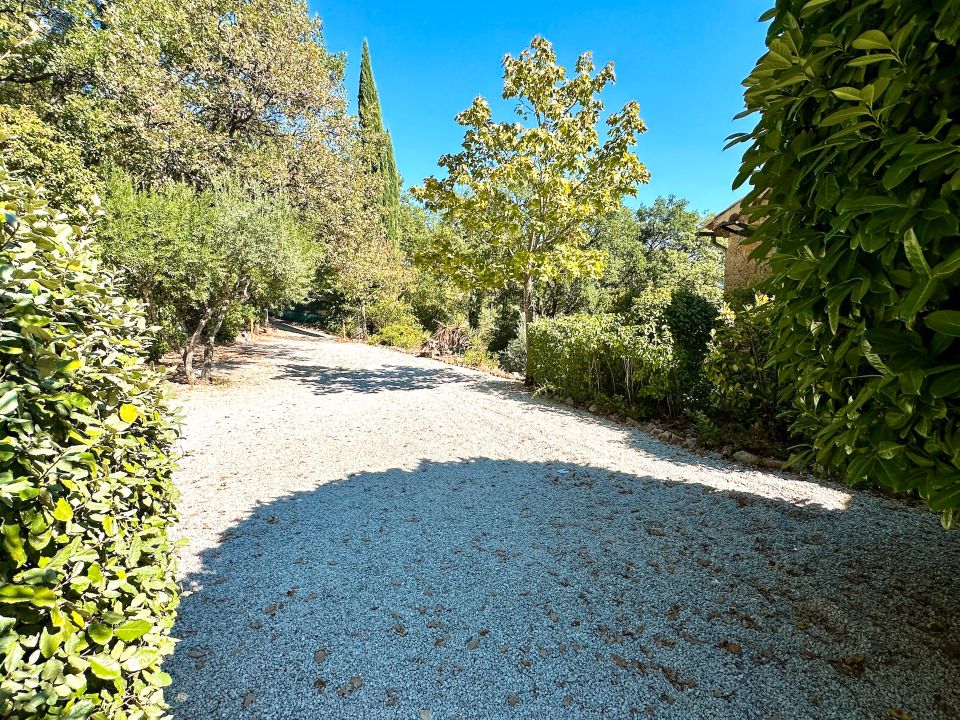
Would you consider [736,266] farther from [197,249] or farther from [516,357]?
[197,249]

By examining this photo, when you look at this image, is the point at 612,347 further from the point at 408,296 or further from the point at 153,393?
the point at 408,296

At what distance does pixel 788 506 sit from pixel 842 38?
395 cm

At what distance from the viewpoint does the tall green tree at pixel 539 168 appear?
9.39 m

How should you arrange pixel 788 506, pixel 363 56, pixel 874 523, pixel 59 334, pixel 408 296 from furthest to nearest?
pixel 363 56 → pixel 408 296 → pixel 788 506 → pixel 874 523 → pixel 59 334

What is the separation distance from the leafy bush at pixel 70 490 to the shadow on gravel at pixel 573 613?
1000 millimetres

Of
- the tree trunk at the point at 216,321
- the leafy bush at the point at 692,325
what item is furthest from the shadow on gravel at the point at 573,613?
the tree trunk at the point at 216,321

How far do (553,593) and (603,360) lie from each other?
526cm

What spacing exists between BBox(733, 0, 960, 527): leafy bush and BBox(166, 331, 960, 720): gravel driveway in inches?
56.7

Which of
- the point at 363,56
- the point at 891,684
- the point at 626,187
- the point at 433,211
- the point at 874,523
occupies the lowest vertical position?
the point at 891,684

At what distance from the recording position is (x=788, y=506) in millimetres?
3953

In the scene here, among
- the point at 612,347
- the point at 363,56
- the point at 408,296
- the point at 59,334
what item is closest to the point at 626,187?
the point at 612,347

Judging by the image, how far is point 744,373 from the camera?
5430 mm

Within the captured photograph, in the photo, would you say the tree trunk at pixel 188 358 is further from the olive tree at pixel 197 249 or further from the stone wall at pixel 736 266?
the stone wall at pixel 736 266

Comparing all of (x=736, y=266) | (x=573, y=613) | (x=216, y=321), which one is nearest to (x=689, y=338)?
(x=573, y=613)
